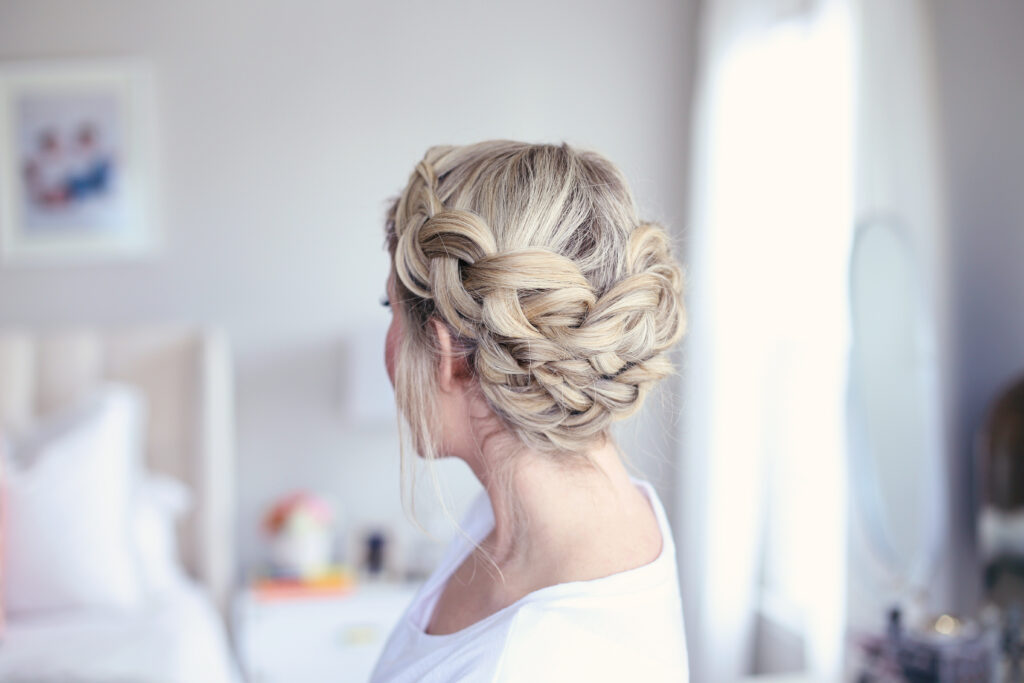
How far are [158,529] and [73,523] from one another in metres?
0.38

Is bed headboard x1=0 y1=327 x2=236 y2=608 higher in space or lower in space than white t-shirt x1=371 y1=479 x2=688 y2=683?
lower

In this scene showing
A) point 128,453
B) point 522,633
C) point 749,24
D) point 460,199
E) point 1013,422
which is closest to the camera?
point 522,633

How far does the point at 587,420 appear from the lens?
2.90ft

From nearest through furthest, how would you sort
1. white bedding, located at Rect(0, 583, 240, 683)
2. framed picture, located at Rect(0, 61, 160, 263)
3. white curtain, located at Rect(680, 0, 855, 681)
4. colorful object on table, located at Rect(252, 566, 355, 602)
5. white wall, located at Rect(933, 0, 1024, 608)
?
1. white bedding, located at Rect(0, 583, 240, 683)
2. white wall, located at Rect(933, 0, 1024, 608)
3. white curtain, located at Rect(680, 0, 855, 681)
4. colorful object on table, located at Rect(252, 566, 355, 602)
5. framed picture, located at Rect(0, 61, 160, 263)

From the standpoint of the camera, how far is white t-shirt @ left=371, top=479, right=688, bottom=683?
0.75 metres

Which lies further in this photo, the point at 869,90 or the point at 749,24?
the point at 749,24

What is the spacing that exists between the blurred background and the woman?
1197mm

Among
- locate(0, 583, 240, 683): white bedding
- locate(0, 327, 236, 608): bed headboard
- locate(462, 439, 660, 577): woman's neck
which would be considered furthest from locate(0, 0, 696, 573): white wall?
locate(462, 439, 660, 577): woman's neck

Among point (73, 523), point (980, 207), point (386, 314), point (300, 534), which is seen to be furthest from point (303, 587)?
point (980, 207)

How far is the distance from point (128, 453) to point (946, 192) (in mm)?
2317

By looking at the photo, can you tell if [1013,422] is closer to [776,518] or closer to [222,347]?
[776,518]

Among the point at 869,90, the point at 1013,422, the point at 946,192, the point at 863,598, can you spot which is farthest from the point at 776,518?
the point at 869,90

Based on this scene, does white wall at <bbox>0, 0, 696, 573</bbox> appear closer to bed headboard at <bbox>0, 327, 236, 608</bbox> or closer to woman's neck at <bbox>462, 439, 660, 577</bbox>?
bed headboard at <bbox>0, 327, 236, 608</bbox>

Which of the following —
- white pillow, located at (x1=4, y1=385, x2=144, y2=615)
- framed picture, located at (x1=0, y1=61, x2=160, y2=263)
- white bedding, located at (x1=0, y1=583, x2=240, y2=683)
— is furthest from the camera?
framed picture, located at (x1=0, y1=61, x2=160, y2=263)
